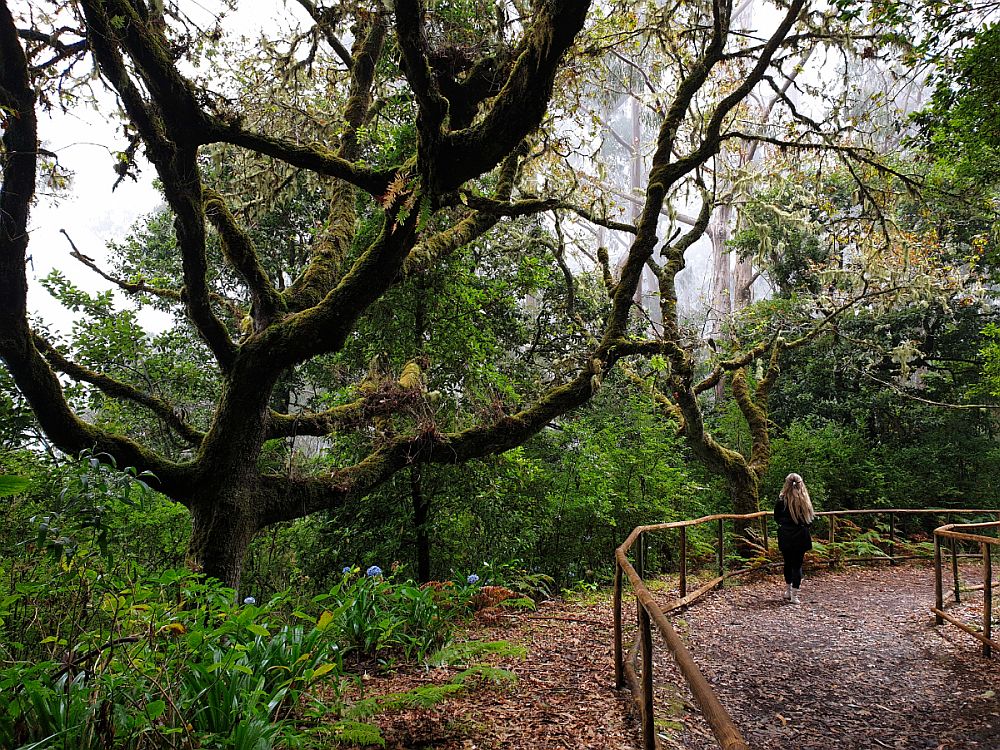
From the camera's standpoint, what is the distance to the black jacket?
27.6 ft

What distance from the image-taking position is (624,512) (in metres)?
10.4

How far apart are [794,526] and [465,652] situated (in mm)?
5659

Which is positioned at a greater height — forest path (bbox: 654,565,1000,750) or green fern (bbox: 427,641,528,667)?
green fern (bbox: 427,641,528,667)

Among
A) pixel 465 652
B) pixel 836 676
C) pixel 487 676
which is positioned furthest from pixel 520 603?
pixel 836 676

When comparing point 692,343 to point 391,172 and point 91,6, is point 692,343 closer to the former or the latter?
point 391,172

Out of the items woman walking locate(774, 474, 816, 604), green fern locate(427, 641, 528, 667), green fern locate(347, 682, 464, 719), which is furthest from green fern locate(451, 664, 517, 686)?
woman walking locate(774, 474, 816, 604)

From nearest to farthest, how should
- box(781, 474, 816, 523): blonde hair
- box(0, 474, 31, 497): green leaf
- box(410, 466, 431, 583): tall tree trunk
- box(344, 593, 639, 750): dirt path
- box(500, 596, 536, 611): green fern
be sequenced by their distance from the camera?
box(0, 474, 31, 497): green leaf < box(344, 593, 639, 750): dirt path < box(500, 596, 536, 611): green fern < box(410, 466, 431, 583): tall tree trunk < box(781, 474, 816, 523): blonde hair

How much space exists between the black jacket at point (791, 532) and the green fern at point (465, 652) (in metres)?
5.10

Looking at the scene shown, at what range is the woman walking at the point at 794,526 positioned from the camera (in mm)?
8367

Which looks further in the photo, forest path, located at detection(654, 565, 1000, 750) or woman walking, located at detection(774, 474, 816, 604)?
woman walking, located at detection(774, 474, 816, 604)

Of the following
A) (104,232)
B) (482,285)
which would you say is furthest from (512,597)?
(104,232)

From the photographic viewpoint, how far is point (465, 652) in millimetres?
4930

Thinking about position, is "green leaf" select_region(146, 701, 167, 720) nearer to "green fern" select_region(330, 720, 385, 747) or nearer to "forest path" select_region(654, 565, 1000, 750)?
"green fern" select_region(330, 720, 385, 747)

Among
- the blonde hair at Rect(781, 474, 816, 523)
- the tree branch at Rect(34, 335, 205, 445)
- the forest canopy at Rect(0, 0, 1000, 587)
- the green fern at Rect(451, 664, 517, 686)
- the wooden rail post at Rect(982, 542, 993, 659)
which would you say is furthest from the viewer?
the blonde hair at Rect(781, 474, 816, 523)
